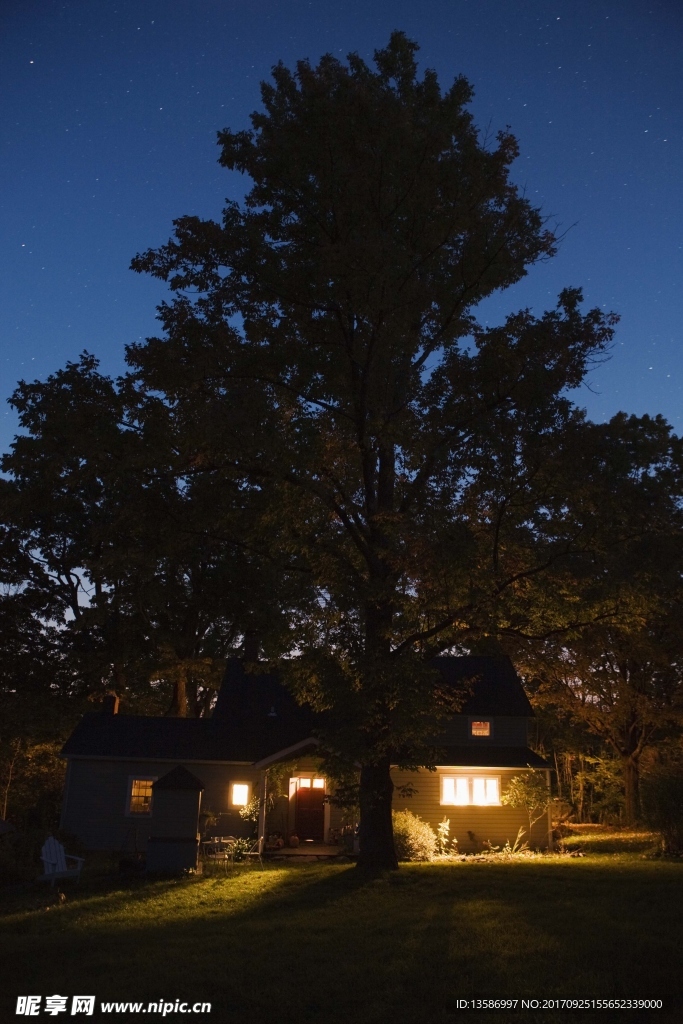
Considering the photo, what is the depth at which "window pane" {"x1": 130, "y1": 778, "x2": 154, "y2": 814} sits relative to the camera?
1043 inches

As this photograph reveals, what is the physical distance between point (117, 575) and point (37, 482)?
345 cm

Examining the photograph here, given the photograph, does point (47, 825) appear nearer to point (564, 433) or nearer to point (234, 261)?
point (234, 261)

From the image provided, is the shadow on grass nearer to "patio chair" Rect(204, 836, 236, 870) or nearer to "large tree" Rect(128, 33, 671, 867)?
"large tree" Rect(128, 33, 671, 867)

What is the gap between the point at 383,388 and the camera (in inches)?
667

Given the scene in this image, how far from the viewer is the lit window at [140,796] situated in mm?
26500

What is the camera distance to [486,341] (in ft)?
54.5

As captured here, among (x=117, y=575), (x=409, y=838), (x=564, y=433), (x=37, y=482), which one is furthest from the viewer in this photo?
(x=409, y=838)

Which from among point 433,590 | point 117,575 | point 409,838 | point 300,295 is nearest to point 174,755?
point 409,838

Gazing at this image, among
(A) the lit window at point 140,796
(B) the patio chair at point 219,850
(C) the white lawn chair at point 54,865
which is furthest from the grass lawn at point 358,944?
(A) the lit window at point 140,796

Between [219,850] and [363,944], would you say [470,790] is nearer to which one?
[219,850]

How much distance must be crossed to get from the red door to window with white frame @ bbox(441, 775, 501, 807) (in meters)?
4.19

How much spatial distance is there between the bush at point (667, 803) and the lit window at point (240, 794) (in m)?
12.7

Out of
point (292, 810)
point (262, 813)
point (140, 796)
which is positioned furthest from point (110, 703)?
point (262, 813)

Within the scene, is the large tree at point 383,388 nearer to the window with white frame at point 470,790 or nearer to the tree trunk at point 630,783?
the window with white frame at point 470,790
